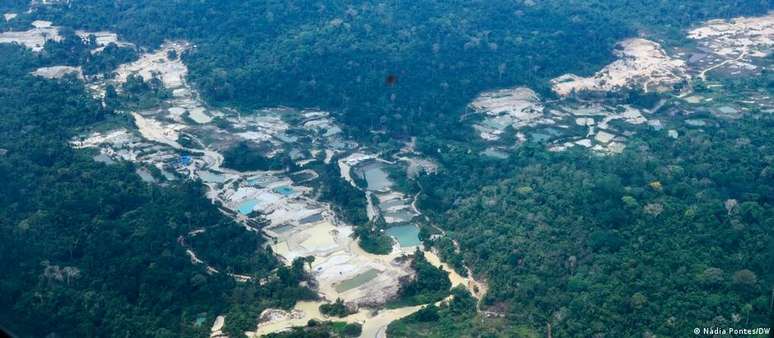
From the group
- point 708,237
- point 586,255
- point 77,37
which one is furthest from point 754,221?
point 77,37

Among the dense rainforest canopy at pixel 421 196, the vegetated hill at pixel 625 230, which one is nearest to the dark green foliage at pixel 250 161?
the dense rainforest canopy at pixel 421 196

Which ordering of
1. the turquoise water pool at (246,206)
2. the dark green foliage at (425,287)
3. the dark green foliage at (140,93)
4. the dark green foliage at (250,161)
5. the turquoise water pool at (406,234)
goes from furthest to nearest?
the dark green foliage at (140,93), the dark green foliage at (250,161), the turquoise water pool at (246,206), the turquoise water pool at (406,234), the dark green foliage at (425,287)

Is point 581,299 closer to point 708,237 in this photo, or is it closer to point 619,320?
point 619,320

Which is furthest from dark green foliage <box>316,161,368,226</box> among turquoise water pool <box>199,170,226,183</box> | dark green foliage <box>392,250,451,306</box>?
dark green foliage <box>392,250,451,306</box>

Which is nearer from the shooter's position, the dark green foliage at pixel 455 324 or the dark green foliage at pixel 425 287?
the dark green foliage at pixel 455 324

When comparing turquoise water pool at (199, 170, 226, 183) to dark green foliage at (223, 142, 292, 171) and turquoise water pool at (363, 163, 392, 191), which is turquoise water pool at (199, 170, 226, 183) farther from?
turquoise water pool at (363, 163, 392, 191)

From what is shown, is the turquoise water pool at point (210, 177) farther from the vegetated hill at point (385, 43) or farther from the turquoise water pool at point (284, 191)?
the vegetated hill at point (385, 43)

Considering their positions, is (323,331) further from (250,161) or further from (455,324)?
(250,161)
